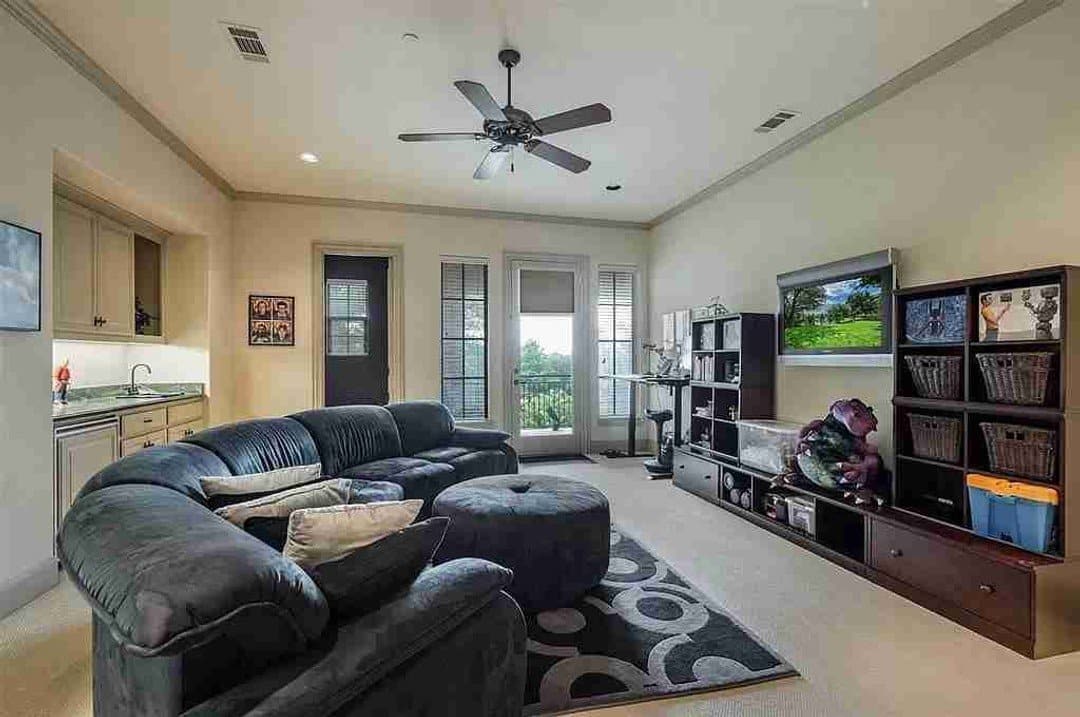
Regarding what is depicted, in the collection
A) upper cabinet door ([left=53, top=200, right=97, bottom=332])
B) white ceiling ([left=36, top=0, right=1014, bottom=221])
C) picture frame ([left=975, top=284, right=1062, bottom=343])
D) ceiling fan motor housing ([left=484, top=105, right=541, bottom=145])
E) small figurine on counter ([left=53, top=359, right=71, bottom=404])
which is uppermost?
white ceiling ([left=36, top=0, right=1014, bottom=221])

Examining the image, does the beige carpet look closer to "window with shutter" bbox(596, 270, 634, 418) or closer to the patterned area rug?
the patterned area rug

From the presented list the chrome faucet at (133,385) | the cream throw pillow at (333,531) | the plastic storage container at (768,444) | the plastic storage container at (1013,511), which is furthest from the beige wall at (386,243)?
the cream throw pillow at (333,531)

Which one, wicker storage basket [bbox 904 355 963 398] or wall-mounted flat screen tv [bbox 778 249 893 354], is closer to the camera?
wicker storage basket [bbox 904 355 963 398]

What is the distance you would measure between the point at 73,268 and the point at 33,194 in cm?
112

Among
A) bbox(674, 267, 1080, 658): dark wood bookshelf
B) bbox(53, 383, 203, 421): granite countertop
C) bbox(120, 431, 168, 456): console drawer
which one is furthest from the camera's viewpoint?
bbox(120, 431, 168, 456): console drawer

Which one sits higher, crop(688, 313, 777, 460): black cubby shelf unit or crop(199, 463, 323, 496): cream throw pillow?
crop(688, 313, 777, 460): black cubby shelf unit

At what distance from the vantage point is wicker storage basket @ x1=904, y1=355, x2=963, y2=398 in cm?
279

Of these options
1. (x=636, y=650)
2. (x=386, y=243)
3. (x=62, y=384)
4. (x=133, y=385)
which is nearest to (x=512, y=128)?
(x=636, y=650)

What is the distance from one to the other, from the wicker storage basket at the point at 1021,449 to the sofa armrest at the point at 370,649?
2.52 metres

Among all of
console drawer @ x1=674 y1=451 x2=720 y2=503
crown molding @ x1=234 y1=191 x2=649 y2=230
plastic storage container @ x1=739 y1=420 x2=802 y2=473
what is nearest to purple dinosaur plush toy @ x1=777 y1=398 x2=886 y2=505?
plastic storage container @ x1=739 y1=420 x2=802 y2=473

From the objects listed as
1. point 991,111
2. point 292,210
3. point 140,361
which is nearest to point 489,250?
point 292,210

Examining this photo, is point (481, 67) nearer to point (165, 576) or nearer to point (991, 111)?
point (991, 111)

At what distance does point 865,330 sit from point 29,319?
496 centimetres

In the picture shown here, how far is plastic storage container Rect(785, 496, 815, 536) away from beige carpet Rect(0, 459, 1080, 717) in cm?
23
